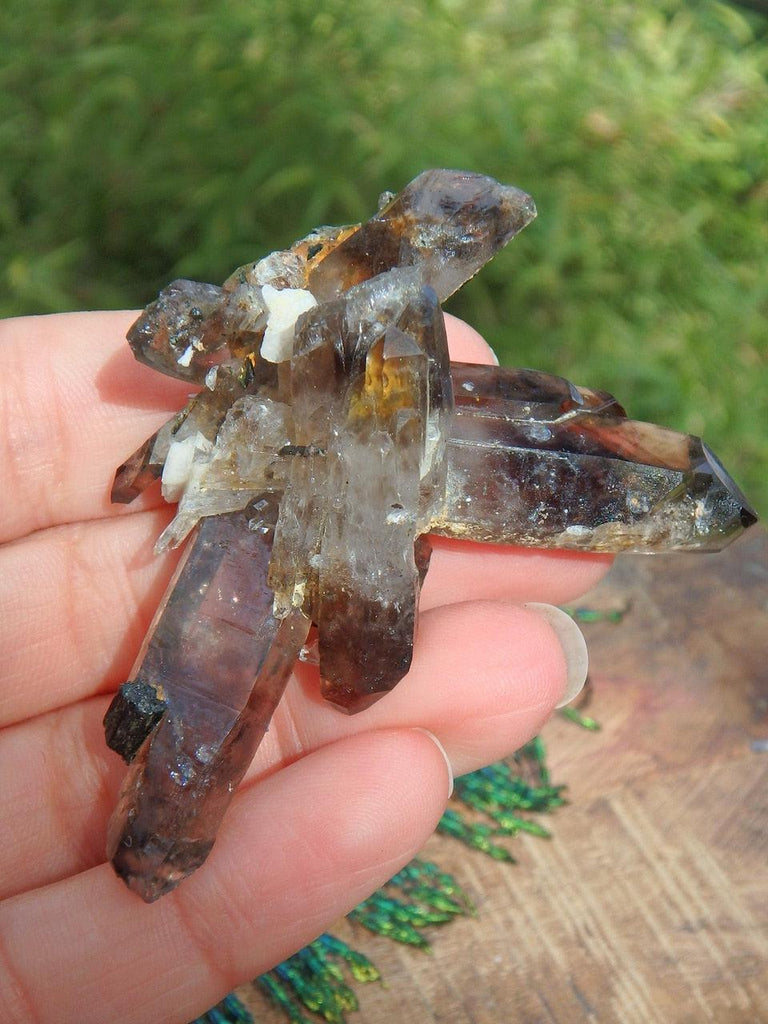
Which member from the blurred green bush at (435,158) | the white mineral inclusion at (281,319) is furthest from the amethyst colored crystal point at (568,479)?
the blurred green bush at (435,158)

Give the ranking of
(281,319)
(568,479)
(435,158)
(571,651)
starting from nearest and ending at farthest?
(281,319) < (568,479) < (571,651) < (435,158)

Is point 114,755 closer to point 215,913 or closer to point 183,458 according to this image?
point 215,913

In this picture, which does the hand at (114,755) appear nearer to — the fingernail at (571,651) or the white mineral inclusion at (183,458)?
the fingernail at (571,651)

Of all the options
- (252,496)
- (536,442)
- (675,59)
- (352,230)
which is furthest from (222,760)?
(675,59)

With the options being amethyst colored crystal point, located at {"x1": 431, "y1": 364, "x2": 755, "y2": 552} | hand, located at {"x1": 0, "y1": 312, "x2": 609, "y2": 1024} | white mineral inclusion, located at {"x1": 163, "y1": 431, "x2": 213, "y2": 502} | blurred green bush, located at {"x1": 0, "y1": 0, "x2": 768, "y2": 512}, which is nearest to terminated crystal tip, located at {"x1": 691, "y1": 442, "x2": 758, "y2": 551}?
amethyst colored crystal point, located at {"x1": 431, "y1": 364, "x2": 755, "y2": 552}

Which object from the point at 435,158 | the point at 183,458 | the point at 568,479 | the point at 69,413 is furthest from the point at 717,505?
the point at 435,158

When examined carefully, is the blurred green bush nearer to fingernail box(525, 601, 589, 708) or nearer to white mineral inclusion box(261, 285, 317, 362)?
white mineral inclusion box(261, 285, 317, 362)
